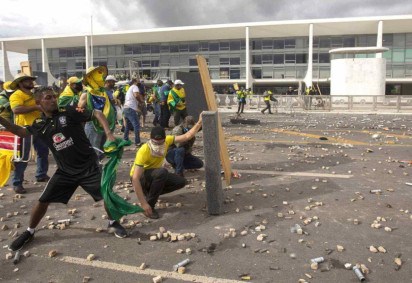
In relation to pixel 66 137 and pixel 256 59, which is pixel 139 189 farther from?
pixel 256 59

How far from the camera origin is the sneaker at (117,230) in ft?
14.1

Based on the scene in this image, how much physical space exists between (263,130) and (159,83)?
4.77 meters

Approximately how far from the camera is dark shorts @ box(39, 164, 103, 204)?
4.16 m

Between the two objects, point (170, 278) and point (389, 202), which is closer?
point (170, 278)

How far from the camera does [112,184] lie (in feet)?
14.0

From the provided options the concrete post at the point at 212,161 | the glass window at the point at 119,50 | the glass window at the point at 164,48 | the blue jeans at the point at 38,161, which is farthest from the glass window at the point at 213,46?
the concrete post at the point at 212,161

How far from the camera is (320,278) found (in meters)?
3.37

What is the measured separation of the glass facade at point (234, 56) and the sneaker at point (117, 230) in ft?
140

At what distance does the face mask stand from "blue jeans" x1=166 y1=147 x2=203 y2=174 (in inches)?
57.4

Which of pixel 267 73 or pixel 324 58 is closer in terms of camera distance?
pixel 324 58

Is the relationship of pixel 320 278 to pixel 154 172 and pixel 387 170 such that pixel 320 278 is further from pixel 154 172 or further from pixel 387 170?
pixel 387 170

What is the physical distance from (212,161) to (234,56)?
50.4 metres

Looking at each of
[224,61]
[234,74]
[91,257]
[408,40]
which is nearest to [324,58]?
[408,40]

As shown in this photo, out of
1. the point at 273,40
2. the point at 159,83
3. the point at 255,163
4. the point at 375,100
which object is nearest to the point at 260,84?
the point at 273,40
